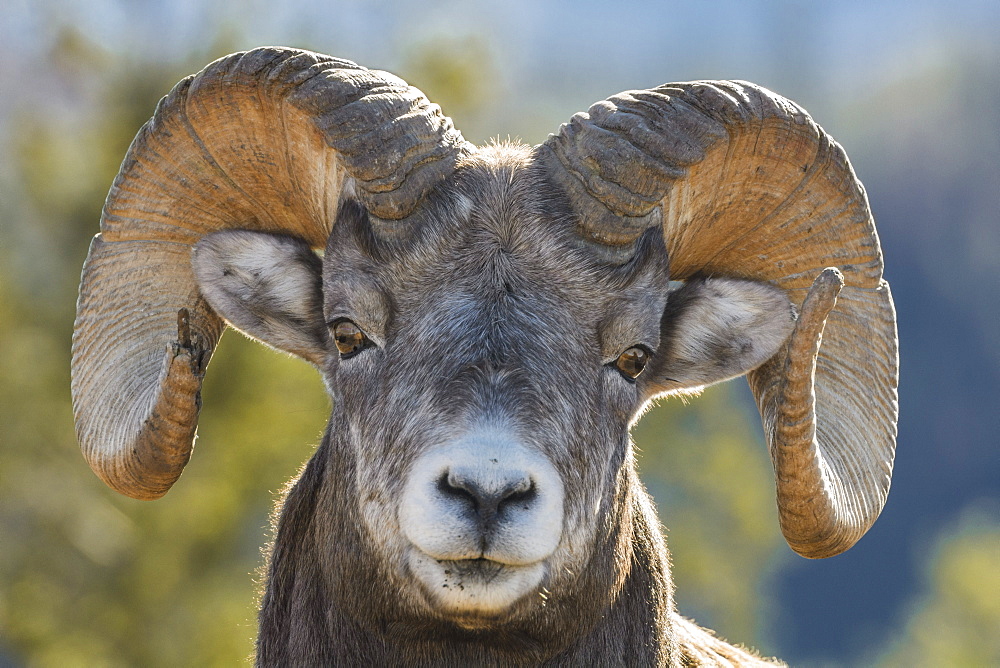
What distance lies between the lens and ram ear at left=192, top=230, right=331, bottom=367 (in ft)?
19.7

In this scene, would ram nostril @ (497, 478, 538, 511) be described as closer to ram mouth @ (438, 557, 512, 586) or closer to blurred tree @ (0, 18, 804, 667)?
ram mouth @ (438, 557, 512, 586)

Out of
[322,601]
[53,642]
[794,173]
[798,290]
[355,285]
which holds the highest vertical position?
[794,173]

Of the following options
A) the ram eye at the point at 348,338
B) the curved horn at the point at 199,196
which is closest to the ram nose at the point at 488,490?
the ram eye at the point at 348,338

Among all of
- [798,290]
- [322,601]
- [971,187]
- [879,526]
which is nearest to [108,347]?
[322,601]

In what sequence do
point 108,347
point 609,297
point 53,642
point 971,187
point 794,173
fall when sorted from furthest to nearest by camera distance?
point 971,187, point 53,642, point 108,347, point 794,173, point 609,297

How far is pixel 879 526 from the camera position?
89688 millimetres

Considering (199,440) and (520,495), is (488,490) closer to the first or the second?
(520,495)

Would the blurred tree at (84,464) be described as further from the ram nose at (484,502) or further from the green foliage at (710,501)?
the ram nose at (484,502)

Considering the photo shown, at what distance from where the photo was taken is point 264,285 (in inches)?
238

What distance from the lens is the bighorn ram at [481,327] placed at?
4.78 m

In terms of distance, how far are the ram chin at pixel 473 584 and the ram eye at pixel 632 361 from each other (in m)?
1.17

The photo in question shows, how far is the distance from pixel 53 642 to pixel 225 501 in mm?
3843

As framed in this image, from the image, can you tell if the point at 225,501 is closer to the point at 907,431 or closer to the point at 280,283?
the point at 280,283

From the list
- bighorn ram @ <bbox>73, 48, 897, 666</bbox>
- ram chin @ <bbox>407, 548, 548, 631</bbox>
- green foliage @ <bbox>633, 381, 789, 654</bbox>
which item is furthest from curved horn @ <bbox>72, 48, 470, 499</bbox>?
green foliage @ <bbox>633, 381, 789, 654</bbox>
